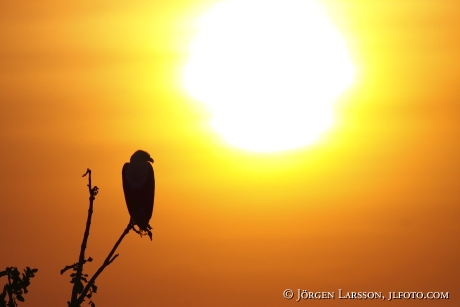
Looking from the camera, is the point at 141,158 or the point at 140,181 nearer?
the point at 140,181

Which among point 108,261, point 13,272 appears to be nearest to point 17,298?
point 13,272

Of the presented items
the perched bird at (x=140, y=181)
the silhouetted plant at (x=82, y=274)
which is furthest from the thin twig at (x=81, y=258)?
the perched bird at (x=140, y=181)

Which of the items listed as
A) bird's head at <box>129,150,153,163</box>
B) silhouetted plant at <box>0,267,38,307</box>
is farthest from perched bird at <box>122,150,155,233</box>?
silhouetted plant at <box>0,267,38,307</box>

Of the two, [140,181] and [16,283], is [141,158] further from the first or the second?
[16,283]

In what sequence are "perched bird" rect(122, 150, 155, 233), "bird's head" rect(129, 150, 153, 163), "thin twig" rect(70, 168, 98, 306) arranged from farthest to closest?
"bird's head" rect(129, 150, 153, 163) < "perched bird" rect(122, 150, 155, 233) < "thin twig" rect(70, 168, 98, 306)

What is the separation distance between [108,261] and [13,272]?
261cm

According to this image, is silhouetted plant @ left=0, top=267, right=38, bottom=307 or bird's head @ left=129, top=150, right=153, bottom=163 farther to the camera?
bird's head @ left=129, top=150, right=153, bottom=163

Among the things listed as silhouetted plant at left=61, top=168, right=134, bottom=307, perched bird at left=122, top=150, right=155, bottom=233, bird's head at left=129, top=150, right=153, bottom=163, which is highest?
bird's head at left=129, top=150, right=153, bottom=163

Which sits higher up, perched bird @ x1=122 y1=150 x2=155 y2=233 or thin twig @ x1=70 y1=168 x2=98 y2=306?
perched bird @ x1=122 y1=150 x2=155 y2=233

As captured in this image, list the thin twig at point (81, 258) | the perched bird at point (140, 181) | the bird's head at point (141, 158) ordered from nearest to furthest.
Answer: the thin twig at point (81, 258) → the perched bird at point (140, 181) → the bird's head at point (141, 158)

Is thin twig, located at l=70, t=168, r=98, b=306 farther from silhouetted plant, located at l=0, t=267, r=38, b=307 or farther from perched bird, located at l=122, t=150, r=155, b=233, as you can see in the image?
perched bird, located at l=122, t=150, r=155, b=233

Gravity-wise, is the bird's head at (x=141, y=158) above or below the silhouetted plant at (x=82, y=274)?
above

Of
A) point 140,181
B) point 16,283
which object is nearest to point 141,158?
point 140,181

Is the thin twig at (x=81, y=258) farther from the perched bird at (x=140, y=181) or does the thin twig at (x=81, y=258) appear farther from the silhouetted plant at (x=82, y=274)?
the perched bird at (x=140, y=181)
